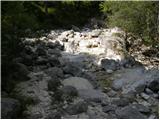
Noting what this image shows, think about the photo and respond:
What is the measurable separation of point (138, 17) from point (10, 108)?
10.8m

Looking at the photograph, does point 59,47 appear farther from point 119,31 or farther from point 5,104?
point 5,104

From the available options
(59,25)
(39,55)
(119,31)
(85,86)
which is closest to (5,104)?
(85,86)

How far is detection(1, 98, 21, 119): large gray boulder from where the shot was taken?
1272 centimetres

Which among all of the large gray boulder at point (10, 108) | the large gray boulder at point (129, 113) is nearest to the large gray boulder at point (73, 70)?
the large gray boulder at point (129, 113)

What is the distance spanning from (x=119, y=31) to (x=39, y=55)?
593 centimetres

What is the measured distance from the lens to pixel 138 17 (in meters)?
21.7

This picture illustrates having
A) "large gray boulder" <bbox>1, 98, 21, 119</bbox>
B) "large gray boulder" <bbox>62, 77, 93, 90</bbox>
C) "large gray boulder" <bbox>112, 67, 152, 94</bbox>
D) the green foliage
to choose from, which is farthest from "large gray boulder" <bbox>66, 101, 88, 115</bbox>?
the green foliage

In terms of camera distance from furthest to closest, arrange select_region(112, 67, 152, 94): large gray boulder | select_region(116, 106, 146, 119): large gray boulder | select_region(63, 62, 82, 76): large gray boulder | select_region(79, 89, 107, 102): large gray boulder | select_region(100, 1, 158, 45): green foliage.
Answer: select_region(100, 1, 158, 45): green foliage, select_region(63, 62, 82, 76): large gray boulder, select_region(112, 67, 152, 94): large gray boulder, select_region(79, 89, 107, 102): large gray boulder, select_region(116, 106, 146, 119): large gray boulder

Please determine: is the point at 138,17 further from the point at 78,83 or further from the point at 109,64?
the point at 78,83

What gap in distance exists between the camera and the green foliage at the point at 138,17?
69.4ft

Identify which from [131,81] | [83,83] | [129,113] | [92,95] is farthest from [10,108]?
[131,81]

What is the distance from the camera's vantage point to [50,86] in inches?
651

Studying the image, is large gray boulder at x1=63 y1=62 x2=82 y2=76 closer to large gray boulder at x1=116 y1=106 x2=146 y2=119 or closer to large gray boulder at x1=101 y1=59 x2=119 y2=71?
large gray boulder at x1=101 y1=59 x2=119 y2=71

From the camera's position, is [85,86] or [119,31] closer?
[85,86]
